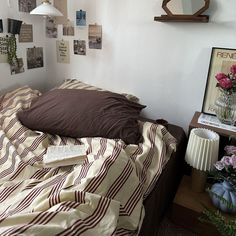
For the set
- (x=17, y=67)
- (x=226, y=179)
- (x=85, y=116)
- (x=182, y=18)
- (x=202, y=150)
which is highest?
(x=182, y=18)

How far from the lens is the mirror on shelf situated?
1.42m

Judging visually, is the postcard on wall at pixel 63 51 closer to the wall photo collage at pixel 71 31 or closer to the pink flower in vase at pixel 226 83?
the wall photo collage at pixel 71 31

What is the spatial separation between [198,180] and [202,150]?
235mm

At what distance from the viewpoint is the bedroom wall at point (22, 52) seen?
1787 millimetres

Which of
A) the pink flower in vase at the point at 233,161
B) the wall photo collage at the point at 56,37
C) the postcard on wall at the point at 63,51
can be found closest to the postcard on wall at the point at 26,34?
the wall photo collage at the point at 56,37

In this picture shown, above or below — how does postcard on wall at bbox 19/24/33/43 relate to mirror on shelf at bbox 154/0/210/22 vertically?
below

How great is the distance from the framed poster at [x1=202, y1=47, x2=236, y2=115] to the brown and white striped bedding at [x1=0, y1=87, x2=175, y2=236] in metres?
0.41

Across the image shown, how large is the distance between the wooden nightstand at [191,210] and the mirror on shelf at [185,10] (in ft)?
3.39

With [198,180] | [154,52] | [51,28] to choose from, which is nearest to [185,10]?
[154,52]

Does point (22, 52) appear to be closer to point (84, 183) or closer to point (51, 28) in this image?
point (51, 28)

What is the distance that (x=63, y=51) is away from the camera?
6.79ft

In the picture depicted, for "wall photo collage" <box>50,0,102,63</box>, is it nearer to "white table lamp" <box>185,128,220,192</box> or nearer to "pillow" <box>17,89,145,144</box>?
"pillow" <box>17,89,145,144</box>

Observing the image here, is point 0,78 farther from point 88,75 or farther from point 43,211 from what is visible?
point 43,211

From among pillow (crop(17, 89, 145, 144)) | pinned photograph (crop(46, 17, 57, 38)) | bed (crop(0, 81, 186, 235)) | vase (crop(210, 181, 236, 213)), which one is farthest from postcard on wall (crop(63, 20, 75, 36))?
vase (crop(210, 181, 236, 213))
